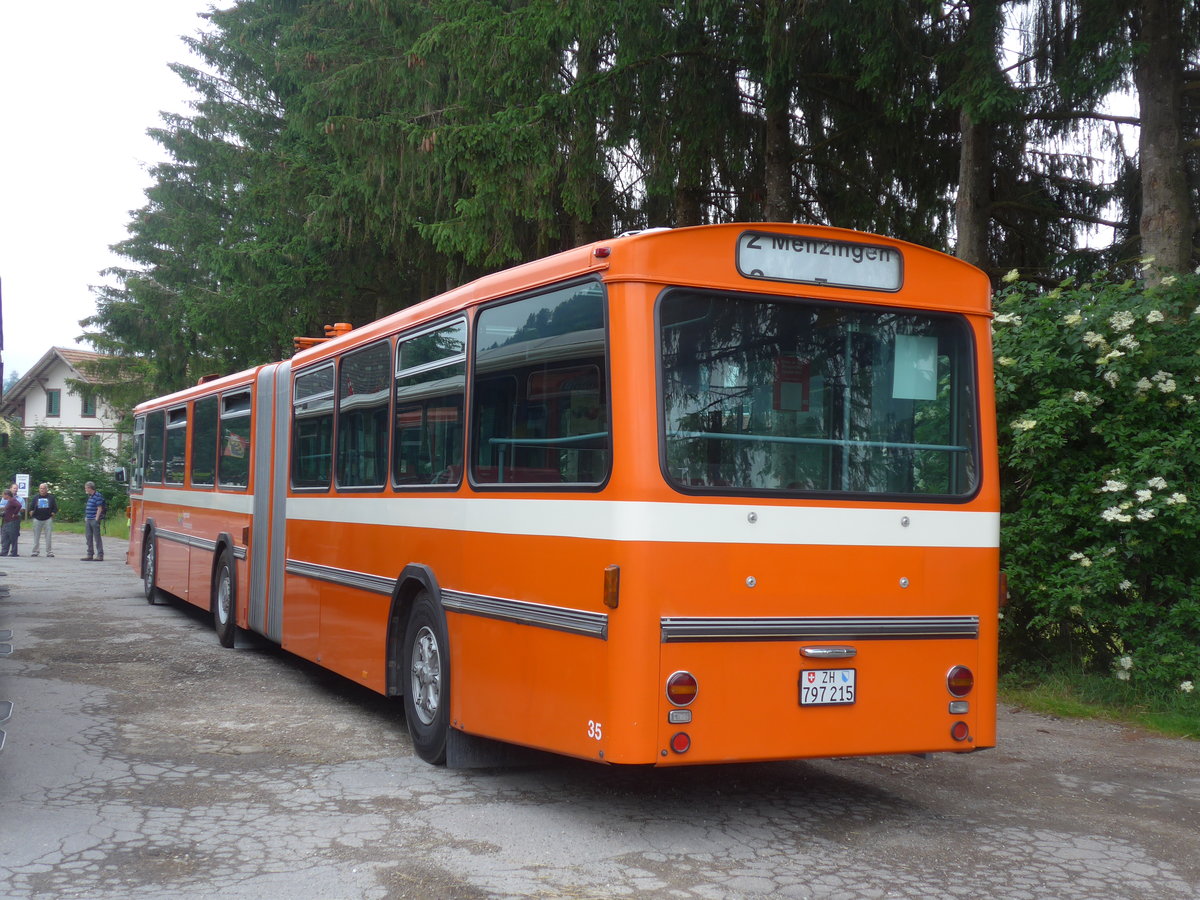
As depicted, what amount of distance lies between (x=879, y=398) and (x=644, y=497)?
4.59 ft

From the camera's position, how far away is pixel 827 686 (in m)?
6.00

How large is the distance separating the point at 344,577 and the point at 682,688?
4123 mm

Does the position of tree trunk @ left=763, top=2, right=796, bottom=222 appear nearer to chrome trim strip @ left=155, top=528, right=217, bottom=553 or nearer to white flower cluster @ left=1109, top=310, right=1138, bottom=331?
white flower cluster @ left=1109, top=310, right=1138, bottom=331

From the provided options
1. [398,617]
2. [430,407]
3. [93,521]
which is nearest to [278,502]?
[398,617]

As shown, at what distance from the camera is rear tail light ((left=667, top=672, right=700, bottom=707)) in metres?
5.68

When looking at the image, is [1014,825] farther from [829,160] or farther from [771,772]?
[829,160]

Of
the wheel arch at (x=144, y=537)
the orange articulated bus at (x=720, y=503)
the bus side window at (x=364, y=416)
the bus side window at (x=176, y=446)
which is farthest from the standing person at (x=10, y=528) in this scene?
the orange articulated bus at (x=720, y=503)

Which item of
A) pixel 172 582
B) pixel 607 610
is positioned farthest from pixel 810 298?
pixel 172 582

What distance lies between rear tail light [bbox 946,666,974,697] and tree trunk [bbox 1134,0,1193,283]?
6.01 meters

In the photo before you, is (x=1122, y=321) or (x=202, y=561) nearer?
(x=1122, y=321)

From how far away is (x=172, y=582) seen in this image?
15.5 m

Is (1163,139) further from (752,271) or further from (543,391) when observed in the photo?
(543,391)

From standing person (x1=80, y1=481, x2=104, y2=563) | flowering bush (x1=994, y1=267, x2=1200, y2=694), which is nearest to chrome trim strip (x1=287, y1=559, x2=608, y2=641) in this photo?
flowering bush (x1=994, y1=267, x2=1200, y2=694)

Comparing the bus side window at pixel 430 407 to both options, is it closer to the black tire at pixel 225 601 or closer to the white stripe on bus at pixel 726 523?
the white stripe on bus at pixel 726 523
